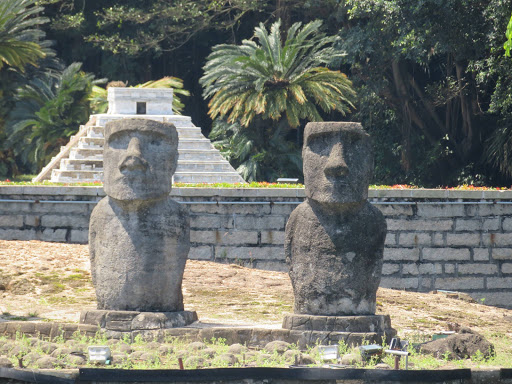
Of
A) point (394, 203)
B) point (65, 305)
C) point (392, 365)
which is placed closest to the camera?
point (392, 365)

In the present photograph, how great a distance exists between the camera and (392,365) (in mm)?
8742

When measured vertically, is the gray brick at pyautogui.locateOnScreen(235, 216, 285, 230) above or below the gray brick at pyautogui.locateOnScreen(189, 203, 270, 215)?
below

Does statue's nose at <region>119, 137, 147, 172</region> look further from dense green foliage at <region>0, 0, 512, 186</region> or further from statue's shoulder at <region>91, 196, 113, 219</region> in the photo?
dense green foliage at <region>0, 0, 512, 186</region>

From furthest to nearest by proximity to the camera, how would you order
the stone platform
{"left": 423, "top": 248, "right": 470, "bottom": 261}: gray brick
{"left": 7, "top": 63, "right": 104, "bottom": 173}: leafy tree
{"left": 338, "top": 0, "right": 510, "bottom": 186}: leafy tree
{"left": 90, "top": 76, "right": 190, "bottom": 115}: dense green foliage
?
{"left": 7, "top": 63, "right": 104, "bottom": 173}: leafy tree
{"left": 90, "top": 76, "right": 190, "bottom": 115}: dense green foliage
{"left": 338, "top": 0, "right": 510, "bottom": 186}: leafy tree
{"left": 423, "top": 248, "right": 470, "bottom": 261}: gray brick
the stone platform

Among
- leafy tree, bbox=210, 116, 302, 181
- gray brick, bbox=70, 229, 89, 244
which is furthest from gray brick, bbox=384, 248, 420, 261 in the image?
leafy tree, bbox=210, 116, 302, 181

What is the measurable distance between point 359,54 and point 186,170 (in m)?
9.60

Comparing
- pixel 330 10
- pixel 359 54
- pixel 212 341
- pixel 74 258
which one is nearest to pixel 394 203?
pixel 74 258

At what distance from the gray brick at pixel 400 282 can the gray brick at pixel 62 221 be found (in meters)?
4.67

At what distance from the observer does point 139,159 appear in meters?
9.71

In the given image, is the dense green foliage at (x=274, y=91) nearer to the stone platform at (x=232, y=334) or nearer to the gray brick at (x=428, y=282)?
the gray brick at (x=428, y=282)

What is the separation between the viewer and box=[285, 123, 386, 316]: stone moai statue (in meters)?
9.58

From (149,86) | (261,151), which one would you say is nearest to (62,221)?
(261,151)

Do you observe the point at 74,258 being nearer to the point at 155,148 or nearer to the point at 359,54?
the point at 155,148

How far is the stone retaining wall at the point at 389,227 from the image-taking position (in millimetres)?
15672
